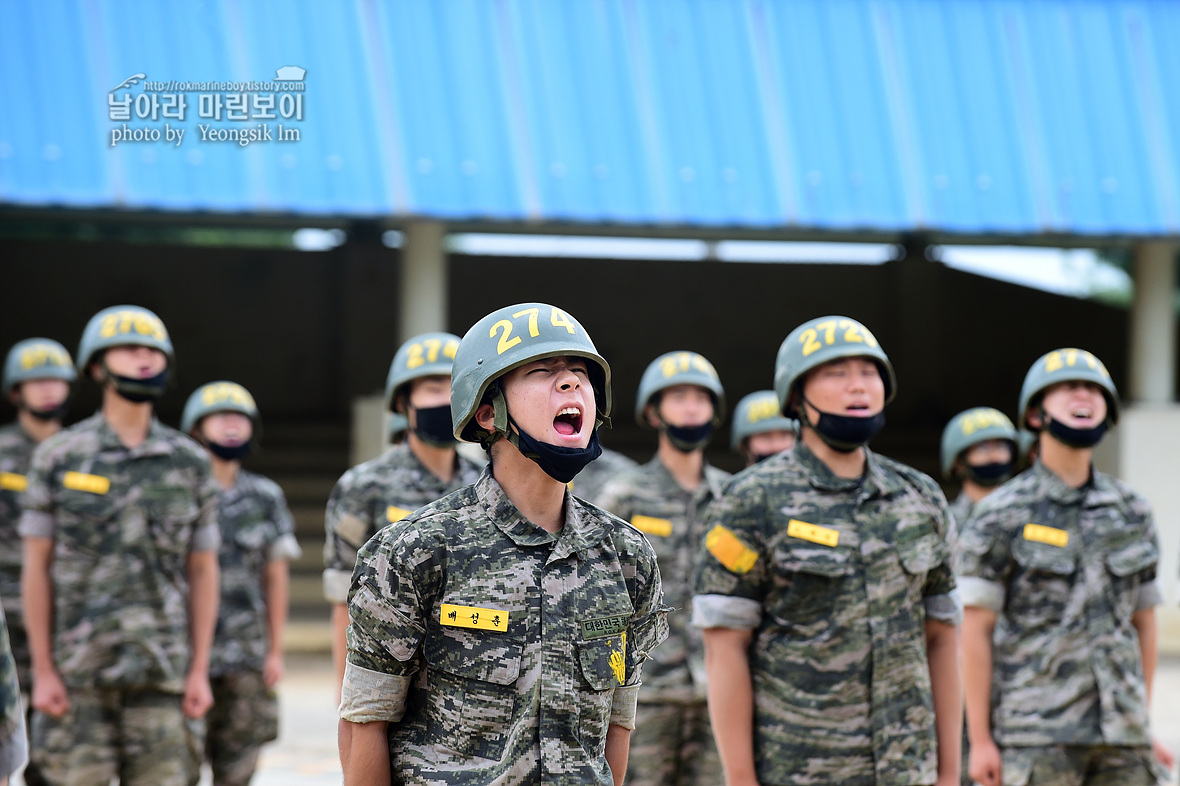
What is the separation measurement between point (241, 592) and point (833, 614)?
396cm

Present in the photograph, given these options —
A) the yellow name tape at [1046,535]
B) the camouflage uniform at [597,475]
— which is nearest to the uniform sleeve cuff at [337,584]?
the yellow name tape at [1046,535]

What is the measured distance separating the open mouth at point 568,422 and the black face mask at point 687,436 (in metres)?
3.61

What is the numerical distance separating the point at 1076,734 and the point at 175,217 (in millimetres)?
8990

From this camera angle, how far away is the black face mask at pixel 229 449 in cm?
718

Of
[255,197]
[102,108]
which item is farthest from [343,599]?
[102,108]

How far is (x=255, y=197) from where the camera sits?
1088cm

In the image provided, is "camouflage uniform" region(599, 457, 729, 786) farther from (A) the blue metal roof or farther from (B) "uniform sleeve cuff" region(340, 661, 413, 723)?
(A) the blue metal roof

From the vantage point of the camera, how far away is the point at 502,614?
2.73 m

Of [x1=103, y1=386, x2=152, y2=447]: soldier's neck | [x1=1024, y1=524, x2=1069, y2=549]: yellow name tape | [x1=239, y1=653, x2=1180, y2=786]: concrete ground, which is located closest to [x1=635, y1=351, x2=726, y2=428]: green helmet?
[x1=1024, y1=524, x2=1069, y2=549]: yellow name tape

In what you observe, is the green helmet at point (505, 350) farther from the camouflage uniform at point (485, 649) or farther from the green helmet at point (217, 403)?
the green helmet at point (217, 403)

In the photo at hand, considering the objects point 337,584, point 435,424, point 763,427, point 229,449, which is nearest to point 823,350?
point 435,424

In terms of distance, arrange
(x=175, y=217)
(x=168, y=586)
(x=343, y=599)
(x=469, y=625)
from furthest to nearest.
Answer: (x=175, y=217) < (x=168, y=586) < (x=343, y=599) < (x=469, y=625)

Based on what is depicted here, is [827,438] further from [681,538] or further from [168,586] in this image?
[168,586]

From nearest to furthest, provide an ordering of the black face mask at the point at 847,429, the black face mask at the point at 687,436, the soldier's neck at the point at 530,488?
the soldier's neck at the point at 530,488
the black face mask at the point at 847,429
the black face mask at the point at 687,436
